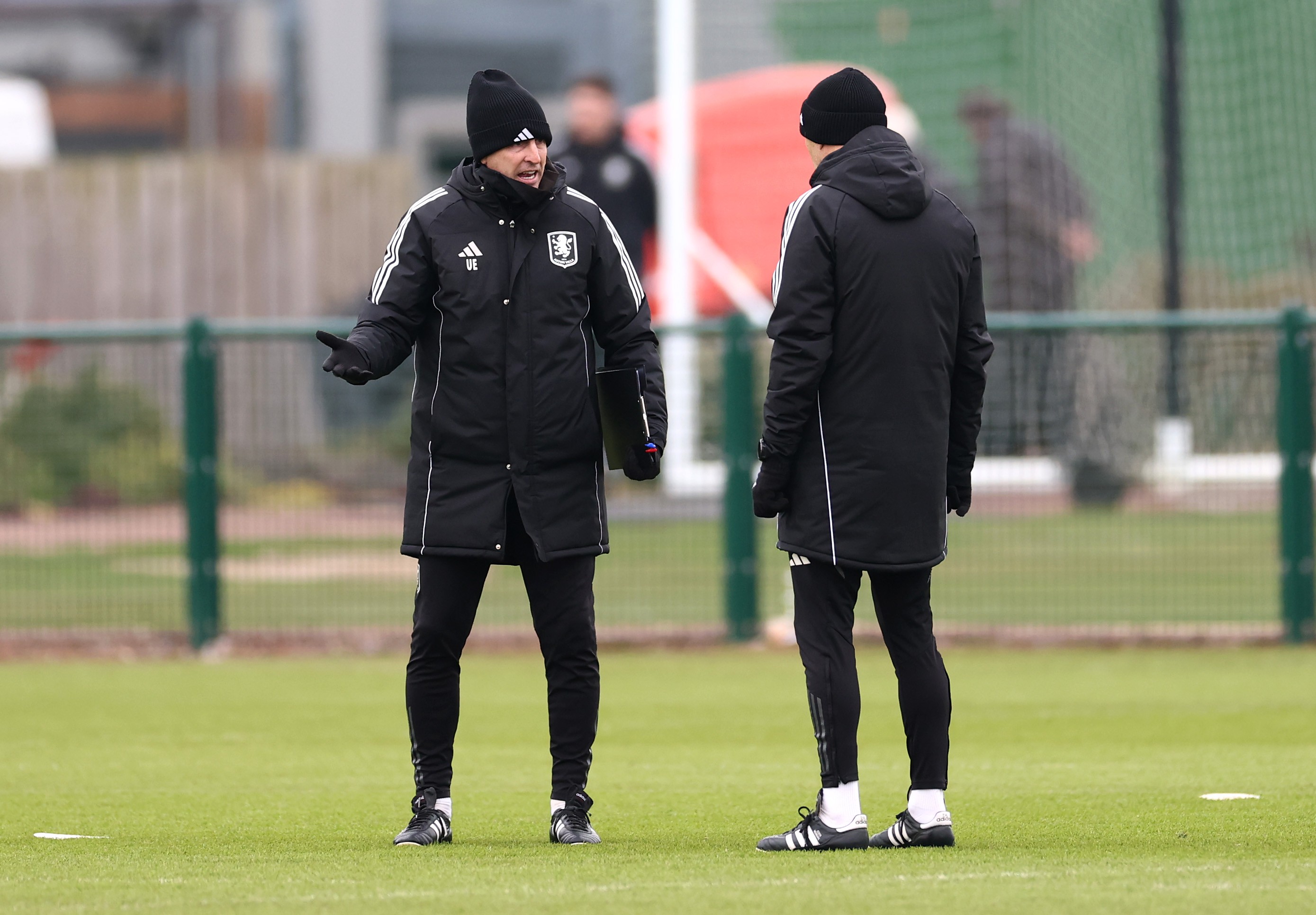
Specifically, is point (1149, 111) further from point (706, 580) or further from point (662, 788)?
point (662, 788)

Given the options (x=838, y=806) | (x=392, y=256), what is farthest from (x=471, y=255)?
(x=838, y=806)

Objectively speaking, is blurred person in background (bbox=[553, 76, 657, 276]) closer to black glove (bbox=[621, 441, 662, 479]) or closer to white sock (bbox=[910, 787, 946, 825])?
black glove (bbox=[621, 441, 662, 479])

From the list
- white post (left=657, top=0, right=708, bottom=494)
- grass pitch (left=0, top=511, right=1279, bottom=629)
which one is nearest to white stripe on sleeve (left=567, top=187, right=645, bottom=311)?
grass pitch (left=0, top=511, right=1279, bottom=629)

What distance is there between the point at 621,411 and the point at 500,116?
823mm

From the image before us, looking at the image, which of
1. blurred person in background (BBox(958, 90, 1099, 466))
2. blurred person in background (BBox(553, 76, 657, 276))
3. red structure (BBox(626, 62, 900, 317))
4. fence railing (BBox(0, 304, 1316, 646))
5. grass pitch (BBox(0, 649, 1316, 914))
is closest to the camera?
grass pitch (BBox(0, 649, 1316, 914))

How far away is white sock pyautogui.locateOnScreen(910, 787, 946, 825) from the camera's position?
555 centimetres

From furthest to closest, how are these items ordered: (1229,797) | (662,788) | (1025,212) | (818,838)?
(1025,212) < (662,788) < (1229,797) < (818,838)

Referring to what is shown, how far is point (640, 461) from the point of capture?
5738mm

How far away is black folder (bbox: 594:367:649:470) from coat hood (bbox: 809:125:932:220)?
72 cm

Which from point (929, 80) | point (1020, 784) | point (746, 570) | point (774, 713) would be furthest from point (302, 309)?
point (1020, 784)

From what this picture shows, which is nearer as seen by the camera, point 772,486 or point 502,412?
point 772,486

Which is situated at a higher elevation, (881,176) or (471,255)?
(881,176)

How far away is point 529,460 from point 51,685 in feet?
16.3

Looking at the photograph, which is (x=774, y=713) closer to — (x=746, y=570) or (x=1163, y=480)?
(x=746, y=570)
